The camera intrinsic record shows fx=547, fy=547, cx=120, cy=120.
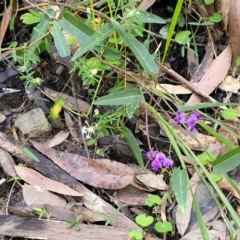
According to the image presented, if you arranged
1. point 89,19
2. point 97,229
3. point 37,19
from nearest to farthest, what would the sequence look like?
point 97,229
point 89,19
point 37,19

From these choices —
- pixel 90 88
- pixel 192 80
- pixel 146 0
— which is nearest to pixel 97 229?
pixel 90 88

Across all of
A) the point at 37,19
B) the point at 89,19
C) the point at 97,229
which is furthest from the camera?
the point at 37,19

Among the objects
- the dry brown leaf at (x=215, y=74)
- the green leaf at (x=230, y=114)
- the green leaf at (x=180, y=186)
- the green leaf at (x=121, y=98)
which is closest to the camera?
the green leaf at (x=180, y=186)

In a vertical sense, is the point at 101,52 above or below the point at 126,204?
above

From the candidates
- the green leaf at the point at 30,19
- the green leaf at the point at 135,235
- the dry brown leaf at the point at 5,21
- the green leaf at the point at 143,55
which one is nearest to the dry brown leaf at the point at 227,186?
the green leaf at the point at 135,235

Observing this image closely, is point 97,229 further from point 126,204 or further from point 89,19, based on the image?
point 89,19

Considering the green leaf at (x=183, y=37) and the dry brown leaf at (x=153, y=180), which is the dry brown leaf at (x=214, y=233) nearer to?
the dry brown leaf at (x=153, y=180)
